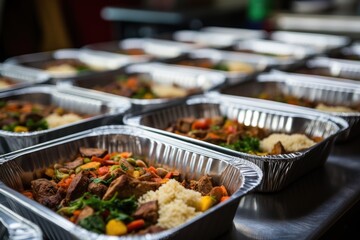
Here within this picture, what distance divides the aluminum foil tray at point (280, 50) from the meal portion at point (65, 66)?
124 cm

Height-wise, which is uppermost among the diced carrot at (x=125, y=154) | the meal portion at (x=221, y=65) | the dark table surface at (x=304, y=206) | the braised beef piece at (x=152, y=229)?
the meal portion at (x=221, y=65)

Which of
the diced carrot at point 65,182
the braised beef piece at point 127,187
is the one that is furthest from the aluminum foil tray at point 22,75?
the braised beef piece at point 127,187

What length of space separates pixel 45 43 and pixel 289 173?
3761 millimetres

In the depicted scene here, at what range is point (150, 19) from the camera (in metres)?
4.67

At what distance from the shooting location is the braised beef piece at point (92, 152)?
1.58m

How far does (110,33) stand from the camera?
18.7ft

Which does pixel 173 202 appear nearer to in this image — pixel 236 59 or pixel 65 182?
pixel 65 182

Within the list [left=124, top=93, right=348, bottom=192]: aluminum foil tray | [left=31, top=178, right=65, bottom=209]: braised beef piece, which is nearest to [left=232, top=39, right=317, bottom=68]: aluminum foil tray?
[left=124, top=93, right=348, bottom=192]: aluminum foil tray

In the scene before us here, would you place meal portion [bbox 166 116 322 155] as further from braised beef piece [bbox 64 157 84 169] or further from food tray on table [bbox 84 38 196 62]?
food tray on table [bbox 84 38 196 62]

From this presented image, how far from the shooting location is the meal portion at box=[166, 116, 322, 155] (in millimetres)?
1675

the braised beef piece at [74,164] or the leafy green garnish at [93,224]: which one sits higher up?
the leafy green garnish at [93,224]

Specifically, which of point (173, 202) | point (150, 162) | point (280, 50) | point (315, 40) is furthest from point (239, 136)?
point (315, 40)

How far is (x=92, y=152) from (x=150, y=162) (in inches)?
8.3

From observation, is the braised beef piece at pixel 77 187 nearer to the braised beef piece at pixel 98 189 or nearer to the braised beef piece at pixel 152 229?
the braised beef piece at pixel 98 189
